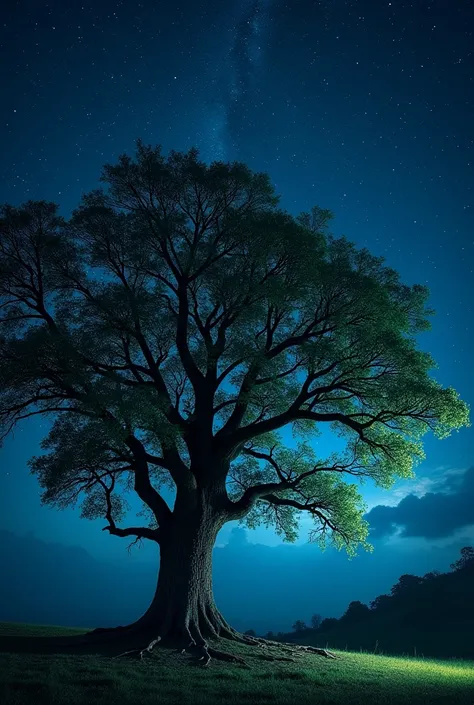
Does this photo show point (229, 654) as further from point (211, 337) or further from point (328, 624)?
point (328, 624)

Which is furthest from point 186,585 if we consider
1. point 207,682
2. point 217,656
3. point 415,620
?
point 415,620

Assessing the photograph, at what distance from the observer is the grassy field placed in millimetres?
8906

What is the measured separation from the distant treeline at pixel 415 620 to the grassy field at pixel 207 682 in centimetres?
6218

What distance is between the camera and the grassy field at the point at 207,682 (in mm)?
8906

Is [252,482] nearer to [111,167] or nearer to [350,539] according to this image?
[350,539]

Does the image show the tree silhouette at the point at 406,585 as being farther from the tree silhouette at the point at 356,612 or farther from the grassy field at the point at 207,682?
the grassy field at the point at 207,682

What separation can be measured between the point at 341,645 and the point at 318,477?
227 feet

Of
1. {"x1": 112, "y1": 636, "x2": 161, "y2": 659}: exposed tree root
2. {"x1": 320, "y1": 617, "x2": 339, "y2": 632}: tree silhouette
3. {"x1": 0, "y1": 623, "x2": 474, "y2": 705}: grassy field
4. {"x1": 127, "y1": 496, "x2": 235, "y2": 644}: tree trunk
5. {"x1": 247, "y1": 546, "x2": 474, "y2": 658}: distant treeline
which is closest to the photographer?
{"x1": 0, "y1": 623, "x2": 474, "y2": 705}: grassy field

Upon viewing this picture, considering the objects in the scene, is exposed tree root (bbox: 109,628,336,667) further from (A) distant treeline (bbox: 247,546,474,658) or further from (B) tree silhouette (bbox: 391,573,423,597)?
(B) tree silhouette (bbox: 391,573,423,597)

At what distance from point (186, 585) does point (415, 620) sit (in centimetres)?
8105

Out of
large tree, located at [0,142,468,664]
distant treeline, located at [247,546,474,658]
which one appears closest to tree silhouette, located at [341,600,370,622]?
distant treeline, located at [247,546,474,658]

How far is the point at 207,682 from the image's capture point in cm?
1080

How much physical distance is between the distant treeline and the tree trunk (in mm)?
59673

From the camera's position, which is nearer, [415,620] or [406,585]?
[415,620]
